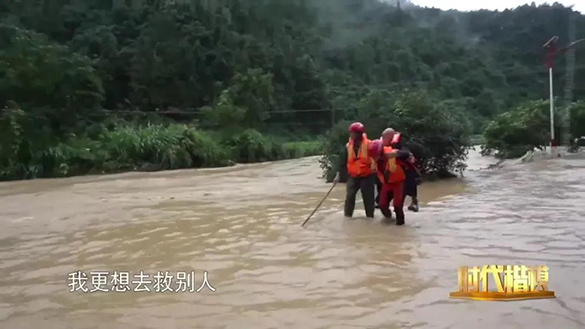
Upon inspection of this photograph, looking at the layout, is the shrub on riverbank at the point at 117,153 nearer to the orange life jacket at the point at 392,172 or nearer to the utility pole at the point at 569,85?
the utility pole at the point at 569,85

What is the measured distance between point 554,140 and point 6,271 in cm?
1988

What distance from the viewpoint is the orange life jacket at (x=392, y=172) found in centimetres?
924

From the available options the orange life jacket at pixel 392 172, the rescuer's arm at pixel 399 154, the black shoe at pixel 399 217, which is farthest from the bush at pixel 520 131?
the rescuer's arm at pixel 399 154

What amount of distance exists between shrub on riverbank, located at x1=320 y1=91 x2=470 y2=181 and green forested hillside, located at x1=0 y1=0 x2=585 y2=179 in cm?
5

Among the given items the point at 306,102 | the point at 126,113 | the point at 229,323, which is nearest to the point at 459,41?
the point at 306,102

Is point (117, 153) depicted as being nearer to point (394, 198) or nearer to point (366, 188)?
point (366, 188)

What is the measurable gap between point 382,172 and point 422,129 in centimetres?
764

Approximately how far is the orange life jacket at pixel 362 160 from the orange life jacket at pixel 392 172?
2.37ft

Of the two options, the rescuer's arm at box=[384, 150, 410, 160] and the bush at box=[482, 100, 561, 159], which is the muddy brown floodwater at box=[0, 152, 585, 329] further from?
the bush at box=[482, 100, 561, 159]

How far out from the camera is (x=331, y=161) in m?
17.6

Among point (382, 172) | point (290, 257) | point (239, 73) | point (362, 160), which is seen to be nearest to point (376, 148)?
point (382, 172)

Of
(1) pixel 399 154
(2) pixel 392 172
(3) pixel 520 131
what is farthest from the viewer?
(3) pixel 520 131

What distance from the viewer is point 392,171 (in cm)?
927

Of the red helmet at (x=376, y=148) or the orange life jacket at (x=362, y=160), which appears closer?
the red helmet at (x=376, y=148)
